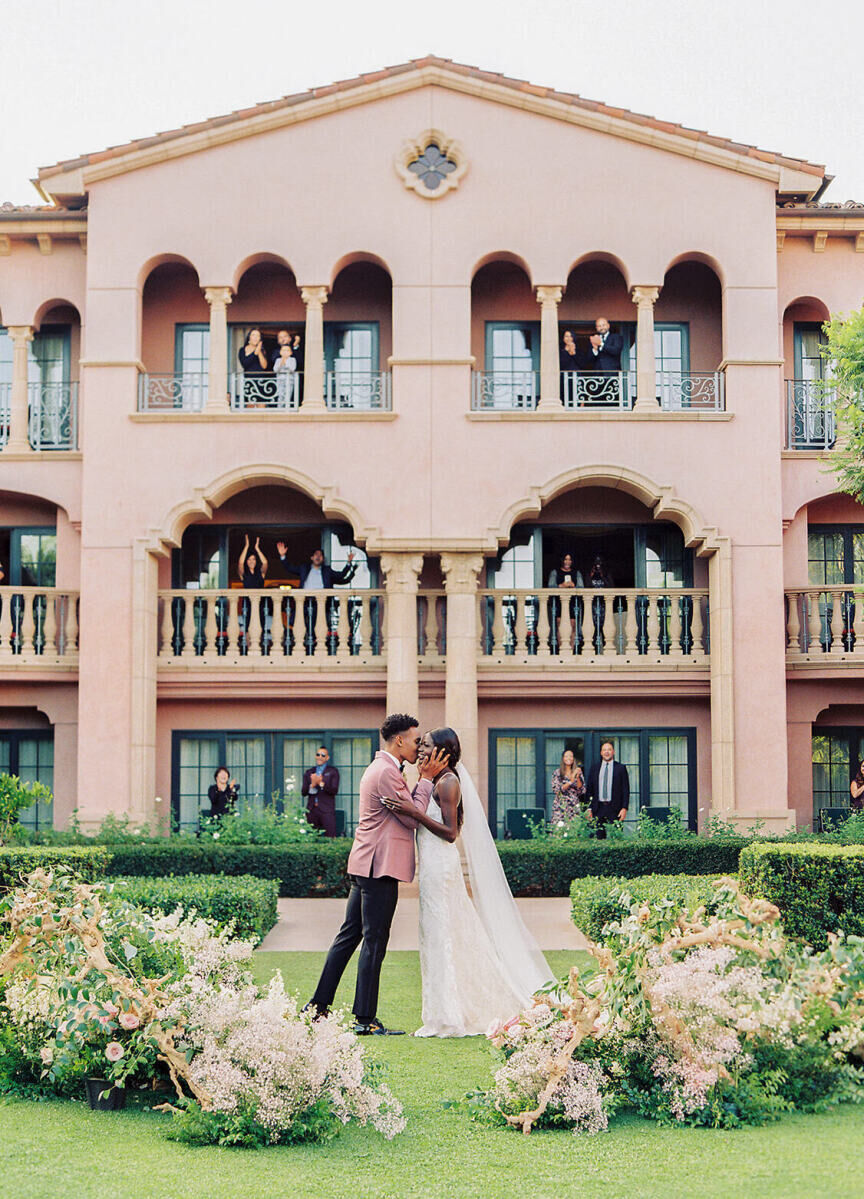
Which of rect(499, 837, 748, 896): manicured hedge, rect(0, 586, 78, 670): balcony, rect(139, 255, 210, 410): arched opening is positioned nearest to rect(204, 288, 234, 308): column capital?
rect(139, 255, 210, 410): arched opening

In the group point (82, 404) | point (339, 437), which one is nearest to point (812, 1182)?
point (339, 437)

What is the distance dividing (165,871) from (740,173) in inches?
534

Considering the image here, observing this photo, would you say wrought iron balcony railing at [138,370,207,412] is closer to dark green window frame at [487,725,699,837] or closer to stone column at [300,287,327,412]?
stone column at [300,287,327,412]

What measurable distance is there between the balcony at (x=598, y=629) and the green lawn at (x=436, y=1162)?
14.1 m

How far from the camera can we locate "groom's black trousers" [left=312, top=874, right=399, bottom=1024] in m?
9.30

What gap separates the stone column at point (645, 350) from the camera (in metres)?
20.9

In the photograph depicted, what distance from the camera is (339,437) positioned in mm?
20812

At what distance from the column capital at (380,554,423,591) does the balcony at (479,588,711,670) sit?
1.40 m

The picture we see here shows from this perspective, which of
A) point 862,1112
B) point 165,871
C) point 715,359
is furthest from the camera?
point 715,359

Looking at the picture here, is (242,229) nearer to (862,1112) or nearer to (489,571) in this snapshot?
(489,571)

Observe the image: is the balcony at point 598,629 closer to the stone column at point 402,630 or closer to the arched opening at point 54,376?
the stone column at point 402,630

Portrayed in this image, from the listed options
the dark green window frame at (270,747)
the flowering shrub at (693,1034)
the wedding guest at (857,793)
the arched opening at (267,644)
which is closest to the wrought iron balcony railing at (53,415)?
the arched opening at (267,644)

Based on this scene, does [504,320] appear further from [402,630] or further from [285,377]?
[402,630]

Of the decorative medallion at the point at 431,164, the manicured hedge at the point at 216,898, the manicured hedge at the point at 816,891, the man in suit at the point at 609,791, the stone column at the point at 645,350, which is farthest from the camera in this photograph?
the decorative medallion at the point at 431,164
